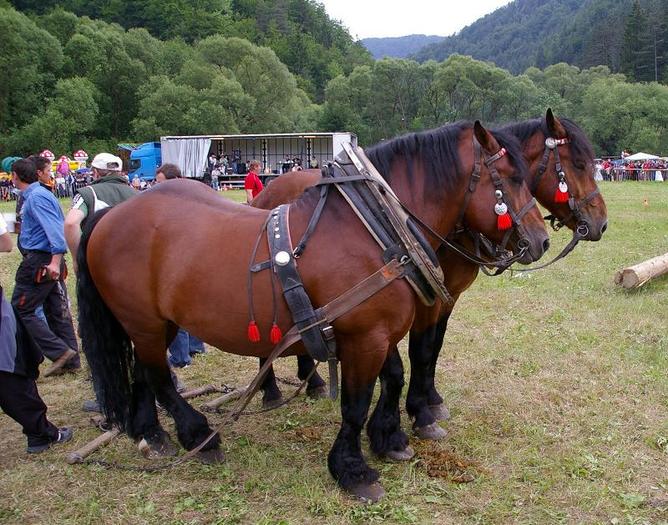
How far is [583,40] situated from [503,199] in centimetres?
12692

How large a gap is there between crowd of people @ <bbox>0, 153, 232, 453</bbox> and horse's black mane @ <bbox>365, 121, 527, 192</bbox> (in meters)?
2.07

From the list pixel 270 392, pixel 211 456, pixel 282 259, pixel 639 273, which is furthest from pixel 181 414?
pixel 639 273

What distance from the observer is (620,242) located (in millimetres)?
11742

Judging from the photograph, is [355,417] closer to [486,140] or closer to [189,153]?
[486,140]

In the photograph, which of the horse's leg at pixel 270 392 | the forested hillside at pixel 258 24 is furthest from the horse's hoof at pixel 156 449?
the forested hillside at pixel 258 24

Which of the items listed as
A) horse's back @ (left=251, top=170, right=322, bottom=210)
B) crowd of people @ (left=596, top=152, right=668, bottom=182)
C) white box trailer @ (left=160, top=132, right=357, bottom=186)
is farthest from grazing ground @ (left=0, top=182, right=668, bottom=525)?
crowd of people @ (left=596, top=152, right=668, bottom=182)

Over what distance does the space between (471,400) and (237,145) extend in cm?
3335

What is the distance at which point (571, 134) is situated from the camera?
4422mm

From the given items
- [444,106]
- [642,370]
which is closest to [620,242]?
[642,370]

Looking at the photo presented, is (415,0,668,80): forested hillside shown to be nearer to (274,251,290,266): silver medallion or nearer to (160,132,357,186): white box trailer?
(160,132,357,186): white box trailer

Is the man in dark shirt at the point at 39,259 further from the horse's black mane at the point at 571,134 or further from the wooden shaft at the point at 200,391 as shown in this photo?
the horse's black mane at the point at 571,134

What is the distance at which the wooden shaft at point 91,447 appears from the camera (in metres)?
3.74

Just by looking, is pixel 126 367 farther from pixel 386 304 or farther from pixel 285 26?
pixel 285 26

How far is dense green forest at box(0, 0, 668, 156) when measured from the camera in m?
47.1
